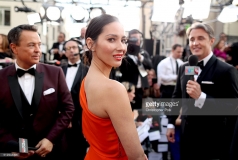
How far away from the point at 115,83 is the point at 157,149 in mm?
2570

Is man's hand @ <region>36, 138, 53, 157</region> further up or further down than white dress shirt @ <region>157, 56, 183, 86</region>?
further down

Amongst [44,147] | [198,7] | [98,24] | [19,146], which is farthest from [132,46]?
[98,24]

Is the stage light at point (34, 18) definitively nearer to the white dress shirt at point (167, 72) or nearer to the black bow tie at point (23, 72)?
the black bow tie at point (23, 72)

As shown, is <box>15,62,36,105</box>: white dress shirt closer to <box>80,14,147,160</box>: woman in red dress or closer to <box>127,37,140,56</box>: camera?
<box>80,14,147,160</box>: woman in red dress

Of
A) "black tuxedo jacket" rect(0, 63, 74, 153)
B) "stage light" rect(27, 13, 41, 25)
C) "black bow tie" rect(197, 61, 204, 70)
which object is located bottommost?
"black tuxedo jacket" rect(0, 63, 74, 153)

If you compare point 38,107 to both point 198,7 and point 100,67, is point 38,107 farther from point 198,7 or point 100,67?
point 198,7

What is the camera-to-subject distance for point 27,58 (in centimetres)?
216

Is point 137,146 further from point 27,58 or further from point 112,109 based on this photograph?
point 27,58

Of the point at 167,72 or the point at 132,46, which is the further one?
the point at 167,72

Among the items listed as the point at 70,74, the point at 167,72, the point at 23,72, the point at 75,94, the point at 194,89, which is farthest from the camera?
the point at 167,72

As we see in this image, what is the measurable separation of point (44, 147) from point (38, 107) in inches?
12.7

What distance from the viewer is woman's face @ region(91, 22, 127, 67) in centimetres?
133

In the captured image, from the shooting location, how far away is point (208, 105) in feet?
7.02

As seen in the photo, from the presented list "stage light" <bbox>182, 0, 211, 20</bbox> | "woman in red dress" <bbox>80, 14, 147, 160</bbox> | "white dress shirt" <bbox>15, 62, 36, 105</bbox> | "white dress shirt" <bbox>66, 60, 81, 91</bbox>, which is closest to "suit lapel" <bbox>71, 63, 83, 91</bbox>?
"white dress shirt" <bbox>66, 60, 81, 91</bbox>
